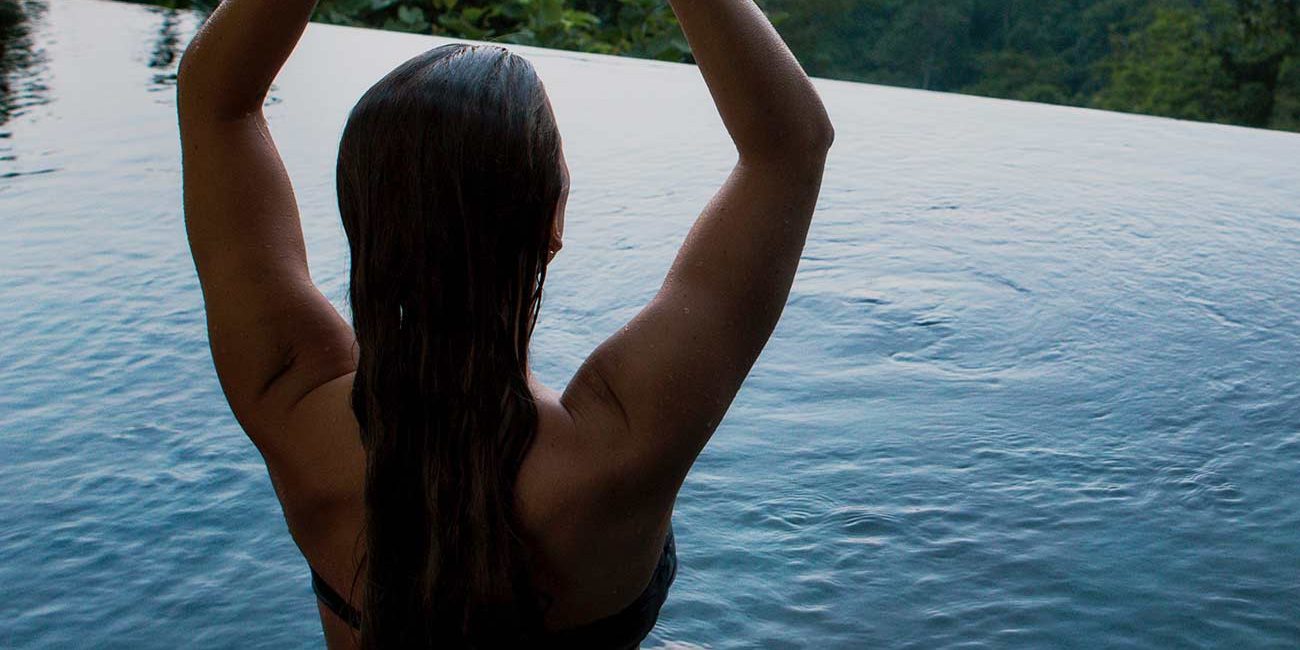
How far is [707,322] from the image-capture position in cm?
101

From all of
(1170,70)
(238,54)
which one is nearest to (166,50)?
(238,54)

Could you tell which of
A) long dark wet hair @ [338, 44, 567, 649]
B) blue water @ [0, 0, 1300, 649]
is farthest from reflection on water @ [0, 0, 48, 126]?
long dark wet hair @ [338, 44, 567, 649]

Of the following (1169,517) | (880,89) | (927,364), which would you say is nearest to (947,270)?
(927,364)

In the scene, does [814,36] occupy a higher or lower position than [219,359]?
lower

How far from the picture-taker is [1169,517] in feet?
6.87

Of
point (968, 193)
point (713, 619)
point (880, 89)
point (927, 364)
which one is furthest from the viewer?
point (880, 89)

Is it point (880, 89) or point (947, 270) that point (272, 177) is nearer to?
point (947, 270)

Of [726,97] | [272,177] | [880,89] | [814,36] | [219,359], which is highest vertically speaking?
[726,97]

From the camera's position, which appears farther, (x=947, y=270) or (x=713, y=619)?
(x=947, y=270)

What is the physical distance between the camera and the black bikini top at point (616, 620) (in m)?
1.12

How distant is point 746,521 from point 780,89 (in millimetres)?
1242

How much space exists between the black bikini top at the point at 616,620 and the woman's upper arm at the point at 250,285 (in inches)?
5.9

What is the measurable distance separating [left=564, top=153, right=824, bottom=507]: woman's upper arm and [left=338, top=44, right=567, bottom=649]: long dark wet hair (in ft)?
0.26

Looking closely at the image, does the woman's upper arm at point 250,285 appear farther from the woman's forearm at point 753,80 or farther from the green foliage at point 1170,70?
the green foliage at point 1170,70
